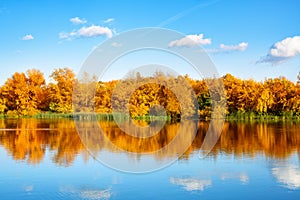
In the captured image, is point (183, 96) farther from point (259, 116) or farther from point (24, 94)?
point (24, 94)

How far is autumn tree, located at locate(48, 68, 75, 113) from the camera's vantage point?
4341 cm

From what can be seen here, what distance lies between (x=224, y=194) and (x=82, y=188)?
319 centimetres

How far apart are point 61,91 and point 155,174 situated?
114 ft

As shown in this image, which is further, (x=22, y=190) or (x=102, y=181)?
(x=102, y=181)

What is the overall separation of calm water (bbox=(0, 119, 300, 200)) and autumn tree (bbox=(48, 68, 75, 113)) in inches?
1050

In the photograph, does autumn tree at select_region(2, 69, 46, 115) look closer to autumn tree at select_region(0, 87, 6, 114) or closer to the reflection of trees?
autumn tree at select_region(0, 87, 6, 114)

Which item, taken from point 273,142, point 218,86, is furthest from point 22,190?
point 218,86

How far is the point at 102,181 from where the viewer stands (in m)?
10.0

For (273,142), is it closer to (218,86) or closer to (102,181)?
(102,181)

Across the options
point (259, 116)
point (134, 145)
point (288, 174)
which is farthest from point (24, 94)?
point (288, 174)

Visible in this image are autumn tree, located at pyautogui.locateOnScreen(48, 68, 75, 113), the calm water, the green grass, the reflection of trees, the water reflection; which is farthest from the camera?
autumn tree, located at pyautogui.locateOnScreen(48, 68, 75, 113)

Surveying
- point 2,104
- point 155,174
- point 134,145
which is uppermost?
point 2,104

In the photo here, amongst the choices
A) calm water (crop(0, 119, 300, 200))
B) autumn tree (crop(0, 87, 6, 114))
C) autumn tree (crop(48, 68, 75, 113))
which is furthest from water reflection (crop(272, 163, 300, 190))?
autumn tree (crop(0, 87, 6, 114))

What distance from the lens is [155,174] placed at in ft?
36.1
